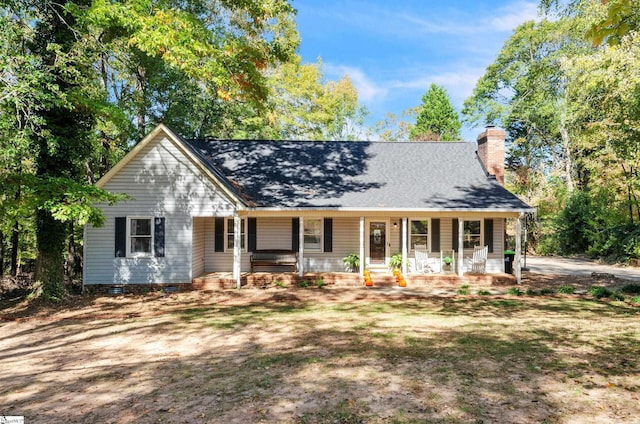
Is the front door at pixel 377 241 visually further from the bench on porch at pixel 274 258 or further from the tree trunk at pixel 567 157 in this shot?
the tree trunk at pixel 567 157

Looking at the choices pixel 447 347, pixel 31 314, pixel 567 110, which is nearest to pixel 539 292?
pixel 447 347

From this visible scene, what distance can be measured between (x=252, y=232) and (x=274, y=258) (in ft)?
4.90

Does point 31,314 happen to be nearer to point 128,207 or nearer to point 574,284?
point 128,207

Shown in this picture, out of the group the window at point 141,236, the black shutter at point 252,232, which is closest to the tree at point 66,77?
the window at point 141,236

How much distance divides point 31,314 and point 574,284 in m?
19.0

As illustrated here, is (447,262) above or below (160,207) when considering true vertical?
below

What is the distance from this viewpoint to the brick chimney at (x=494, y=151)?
17609mm

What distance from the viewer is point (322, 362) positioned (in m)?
6.65

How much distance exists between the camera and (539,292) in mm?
13680

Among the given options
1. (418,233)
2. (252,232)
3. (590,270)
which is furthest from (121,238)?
(590,270)

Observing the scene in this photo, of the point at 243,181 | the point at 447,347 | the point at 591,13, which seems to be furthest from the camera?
the point at 591,13

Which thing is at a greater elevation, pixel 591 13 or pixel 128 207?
pixel 591 13

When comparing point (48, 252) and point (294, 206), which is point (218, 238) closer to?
point (294, 206)

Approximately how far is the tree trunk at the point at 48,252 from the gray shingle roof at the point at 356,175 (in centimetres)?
559
